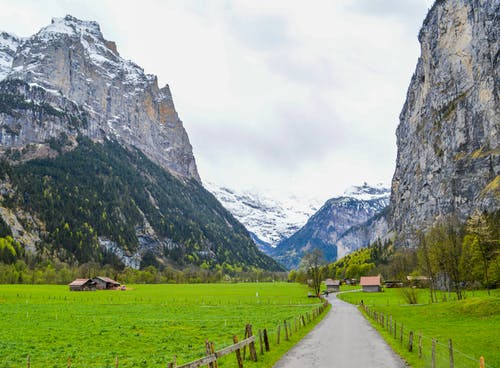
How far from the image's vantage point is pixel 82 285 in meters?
155

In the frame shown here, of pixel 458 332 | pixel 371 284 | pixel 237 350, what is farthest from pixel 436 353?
pixel 371 284

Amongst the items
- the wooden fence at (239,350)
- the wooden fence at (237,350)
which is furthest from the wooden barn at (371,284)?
the wooden fence at (239,350)

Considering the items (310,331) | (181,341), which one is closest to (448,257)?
(310,331)

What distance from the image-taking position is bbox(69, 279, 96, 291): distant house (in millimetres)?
152875

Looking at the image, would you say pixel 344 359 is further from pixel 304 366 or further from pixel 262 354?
pixel 262 354

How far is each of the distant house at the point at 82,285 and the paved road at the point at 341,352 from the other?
133989 millimetres

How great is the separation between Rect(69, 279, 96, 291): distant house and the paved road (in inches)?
5275

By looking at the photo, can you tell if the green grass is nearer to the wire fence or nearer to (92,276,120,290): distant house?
the wire fence

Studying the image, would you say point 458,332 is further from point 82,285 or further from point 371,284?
point 82,285

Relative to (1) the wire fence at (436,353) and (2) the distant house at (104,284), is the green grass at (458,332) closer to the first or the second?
(1) the wire fence at (436,353)

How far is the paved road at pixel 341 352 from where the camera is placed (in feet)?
78.1

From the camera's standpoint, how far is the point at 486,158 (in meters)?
171

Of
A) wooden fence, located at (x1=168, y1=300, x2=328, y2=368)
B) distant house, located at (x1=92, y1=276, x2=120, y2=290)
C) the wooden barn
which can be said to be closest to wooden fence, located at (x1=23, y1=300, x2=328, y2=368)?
wooden fence, located at (x1=168, y1=300, x2=328, y2=368)

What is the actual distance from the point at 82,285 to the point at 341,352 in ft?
477
